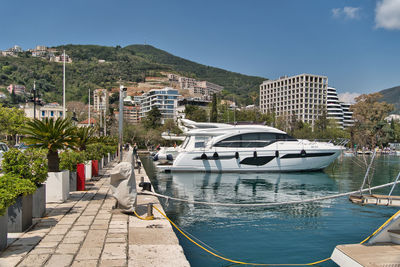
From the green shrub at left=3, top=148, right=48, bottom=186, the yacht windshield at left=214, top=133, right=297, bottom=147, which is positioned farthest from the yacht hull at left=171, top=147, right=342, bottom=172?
the green shrub at left=3, top=148, right=48, bottom=186

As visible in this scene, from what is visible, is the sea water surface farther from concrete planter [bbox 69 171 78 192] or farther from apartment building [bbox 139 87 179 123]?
apartment building [bbox 139 87 179 123]

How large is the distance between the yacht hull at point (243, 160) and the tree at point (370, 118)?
6344cm

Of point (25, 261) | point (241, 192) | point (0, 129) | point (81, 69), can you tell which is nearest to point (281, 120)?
point (0, 129)

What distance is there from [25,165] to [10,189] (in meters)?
1.45

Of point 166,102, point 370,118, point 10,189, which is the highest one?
point 166,102

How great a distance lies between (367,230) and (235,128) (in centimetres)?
1568

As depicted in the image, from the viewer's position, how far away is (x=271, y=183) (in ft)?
65.2

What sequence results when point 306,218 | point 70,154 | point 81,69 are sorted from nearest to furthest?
1. point 70,154
2. point 306,218
3. point 81,69

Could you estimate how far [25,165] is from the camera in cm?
659

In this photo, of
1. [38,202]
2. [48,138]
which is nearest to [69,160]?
[48,138]

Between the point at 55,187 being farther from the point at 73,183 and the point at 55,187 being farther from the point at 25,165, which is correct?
the point at 25,165

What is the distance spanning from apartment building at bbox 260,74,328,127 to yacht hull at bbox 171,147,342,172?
104m

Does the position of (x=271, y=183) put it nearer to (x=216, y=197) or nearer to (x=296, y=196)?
(x=296, y=196)

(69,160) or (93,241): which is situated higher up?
(69,160)
